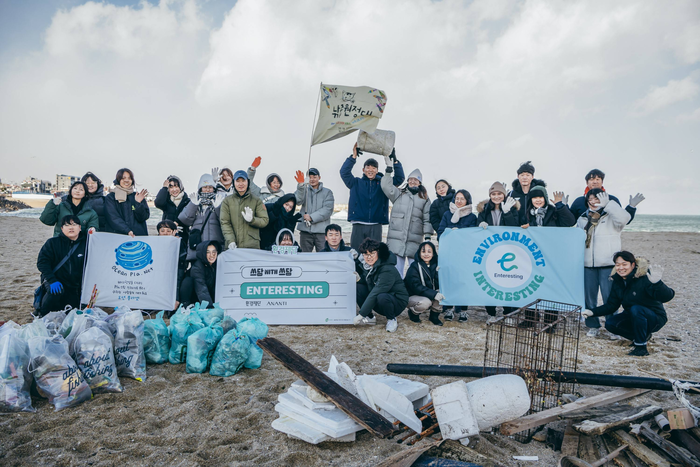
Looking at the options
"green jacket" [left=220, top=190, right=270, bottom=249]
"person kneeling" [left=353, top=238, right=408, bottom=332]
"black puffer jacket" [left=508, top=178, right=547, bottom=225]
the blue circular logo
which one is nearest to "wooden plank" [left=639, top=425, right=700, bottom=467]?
"person kneeling" [left=353, top=238, right=408, bottom=332]

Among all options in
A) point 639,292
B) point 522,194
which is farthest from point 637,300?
point 522,194

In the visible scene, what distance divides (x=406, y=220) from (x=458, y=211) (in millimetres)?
842

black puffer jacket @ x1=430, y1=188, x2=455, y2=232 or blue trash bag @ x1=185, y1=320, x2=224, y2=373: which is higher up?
black puffer jacket @ x1=430, y1=188, x2=455, y2=232

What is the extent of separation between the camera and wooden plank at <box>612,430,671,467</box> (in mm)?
2424

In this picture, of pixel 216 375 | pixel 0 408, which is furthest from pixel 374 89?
pixel 0 408

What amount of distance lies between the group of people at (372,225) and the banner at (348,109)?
527 millimetres

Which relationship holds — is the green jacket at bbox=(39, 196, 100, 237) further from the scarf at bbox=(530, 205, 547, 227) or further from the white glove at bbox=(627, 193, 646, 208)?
the white glove at bbox=(627, 193, 646, 208)

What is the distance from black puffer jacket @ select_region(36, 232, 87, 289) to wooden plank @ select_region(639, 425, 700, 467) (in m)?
6.25

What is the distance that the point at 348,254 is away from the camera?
607 cm

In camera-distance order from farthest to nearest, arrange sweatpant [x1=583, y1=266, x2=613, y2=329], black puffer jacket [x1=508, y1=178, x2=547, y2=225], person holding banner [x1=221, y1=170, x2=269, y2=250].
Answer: person holding banner [x1=221, y1=170, x2=269, y2=250] < black puffer jacket [x1=508, y1=178, x2=547, y2=225] < sweatpant [x1=583, y1=266, x2=613, y2=329]

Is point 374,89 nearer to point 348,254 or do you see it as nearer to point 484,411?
point 348,254

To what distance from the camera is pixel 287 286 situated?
595 centimetres

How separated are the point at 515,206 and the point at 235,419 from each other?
486cm

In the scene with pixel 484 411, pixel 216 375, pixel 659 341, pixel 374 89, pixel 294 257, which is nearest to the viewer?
pixel 484 411
